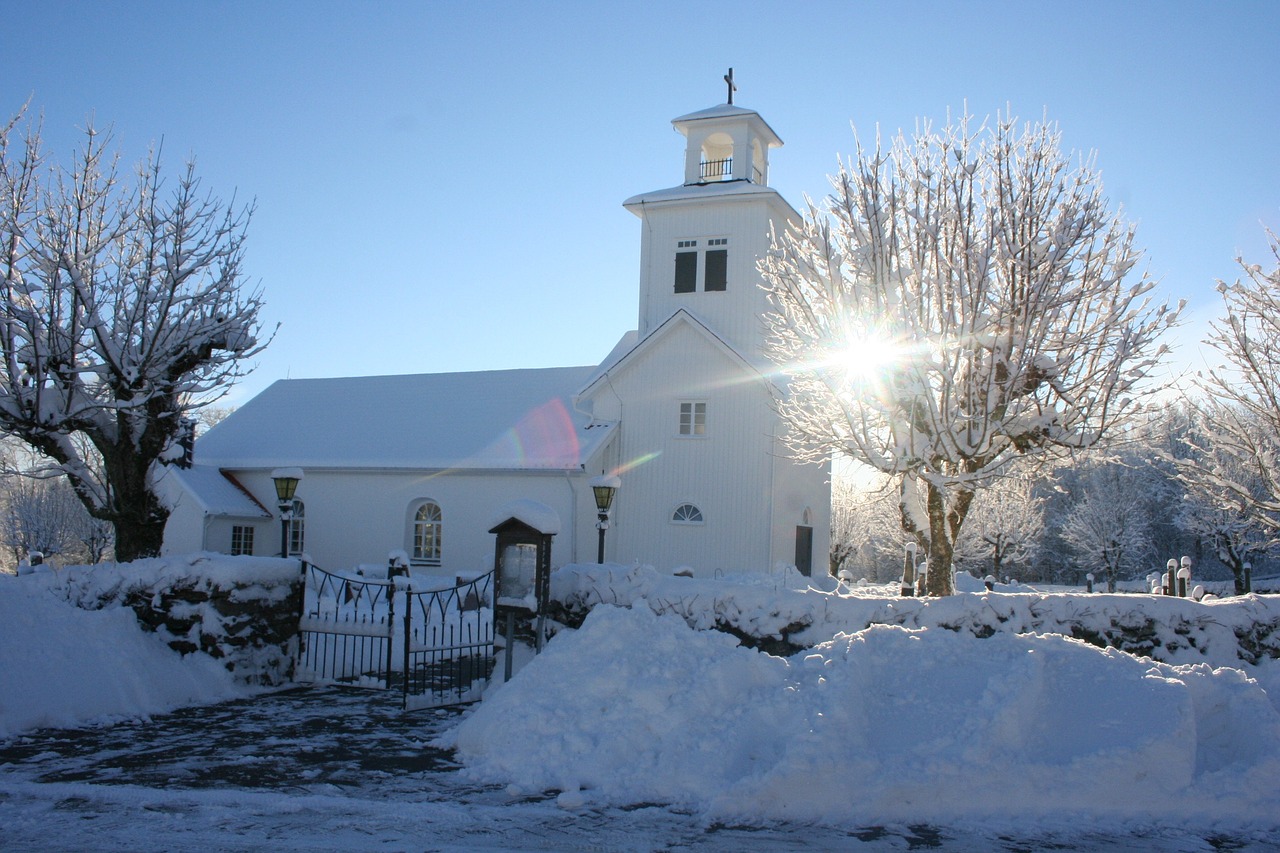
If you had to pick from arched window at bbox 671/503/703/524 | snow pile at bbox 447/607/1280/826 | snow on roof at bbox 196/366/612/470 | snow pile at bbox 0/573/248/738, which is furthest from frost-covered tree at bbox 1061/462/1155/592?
snow pile at bbox 0/573/248/738

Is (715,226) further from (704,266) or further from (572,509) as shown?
(572,509)

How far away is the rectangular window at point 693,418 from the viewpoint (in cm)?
2439

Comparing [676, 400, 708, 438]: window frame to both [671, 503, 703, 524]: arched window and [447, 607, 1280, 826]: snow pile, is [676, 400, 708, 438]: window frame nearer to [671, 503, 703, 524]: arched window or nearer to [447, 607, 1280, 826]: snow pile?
[671, 503, 703, 524]: arched window

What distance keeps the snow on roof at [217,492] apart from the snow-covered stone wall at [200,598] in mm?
14663

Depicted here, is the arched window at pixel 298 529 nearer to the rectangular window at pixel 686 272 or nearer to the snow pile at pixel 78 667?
the rectangular window at pixel 686 272

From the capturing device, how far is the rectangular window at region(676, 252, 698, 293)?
26312mm

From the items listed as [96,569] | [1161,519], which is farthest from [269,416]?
[1161,519]

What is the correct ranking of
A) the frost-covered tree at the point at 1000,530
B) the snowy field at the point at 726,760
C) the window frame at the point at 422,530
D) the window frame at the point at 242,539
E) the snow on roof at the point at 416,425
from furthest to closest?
the frost-covered tree at the point at 1000,530 < the window frame at the point at 242,539 < the window frame at the point at 422,530 < the snow on roof at the point at 416,425 < the snowy field at the point at 726,760

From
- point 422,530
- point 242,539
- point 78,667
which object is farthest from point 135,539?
point 242,539

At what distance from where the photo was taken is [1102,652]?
8781mm

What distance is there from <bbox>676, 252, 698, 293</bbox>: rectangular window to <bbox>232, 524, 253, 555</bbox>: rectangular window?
1401 centimetres

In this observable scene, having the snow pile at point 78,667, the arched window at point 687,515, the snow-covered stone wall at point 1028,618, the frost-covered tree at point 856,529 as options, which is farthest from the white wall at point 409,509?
the frost-covered tree at point 856,529

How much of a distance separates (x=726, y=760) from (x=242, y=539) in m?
23.2

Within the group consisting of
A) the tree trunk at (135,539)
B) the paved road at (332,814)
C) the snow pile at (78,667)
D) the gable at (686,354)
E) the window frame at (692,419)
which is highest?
the gable at (686,354)
